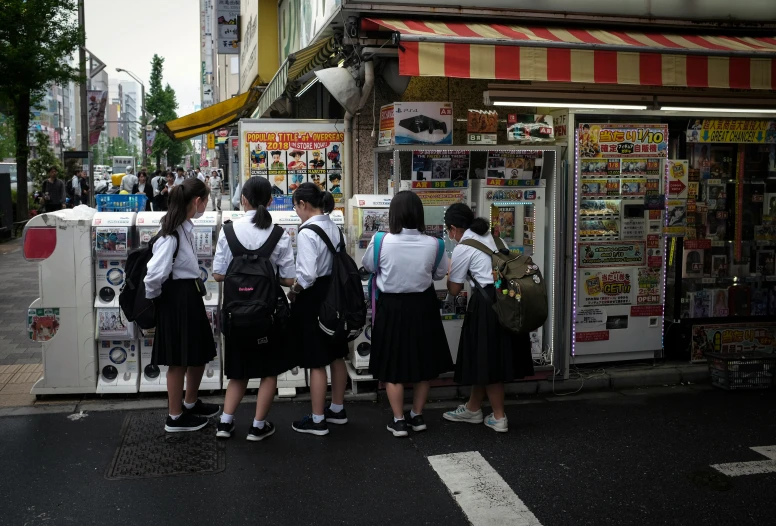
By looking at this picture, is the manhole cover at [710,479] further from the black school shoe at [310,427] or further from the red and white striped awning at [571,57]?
the red and white striped awning at [571,57]

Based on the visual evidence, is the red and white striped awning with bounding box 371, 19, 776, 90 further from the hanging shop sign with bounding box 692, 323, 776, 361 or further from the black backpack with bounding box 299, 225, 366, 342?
the hanging shop sign with bounding box 692, 323, 776, 361

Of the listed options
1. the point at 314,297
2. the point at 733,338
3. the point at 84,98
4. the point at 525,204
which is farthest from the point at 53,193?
the point at 733,338

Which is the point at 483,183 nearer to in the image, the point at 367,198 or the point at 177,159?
the point at 367,198

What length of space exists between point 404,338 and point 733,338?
Answer: 423cm

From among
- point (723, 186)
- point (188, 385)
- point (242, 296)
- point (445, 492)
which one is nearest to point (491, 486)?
point (445, 492)

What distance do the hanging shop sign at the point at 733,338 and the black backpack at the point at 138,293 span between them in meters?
5.42

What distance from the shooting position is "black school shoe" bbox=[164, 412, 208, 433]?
572 cm

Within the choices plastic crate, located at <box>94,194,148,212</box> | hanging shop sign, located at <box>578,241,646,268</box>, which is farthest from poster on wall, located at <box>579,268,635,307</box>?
plastic crate, located at <box>94,194,148,212</box>

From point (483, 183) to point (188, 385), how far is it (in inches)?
126

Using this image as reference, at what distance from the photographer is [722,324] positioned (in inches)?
307

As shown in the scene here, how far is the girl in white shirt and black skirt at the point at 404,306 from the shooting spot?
5.53 meters

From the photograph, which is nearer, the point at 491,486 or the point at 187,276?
the point at 491,486

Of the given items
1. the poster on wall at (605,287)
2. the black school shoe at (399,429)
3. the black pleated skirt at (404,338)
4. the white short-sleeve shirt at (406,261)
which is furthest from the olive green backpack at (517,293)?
the poster on wall at (605,287)

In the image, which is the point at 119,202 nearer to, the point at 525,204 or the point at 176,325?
the point at 176,325
